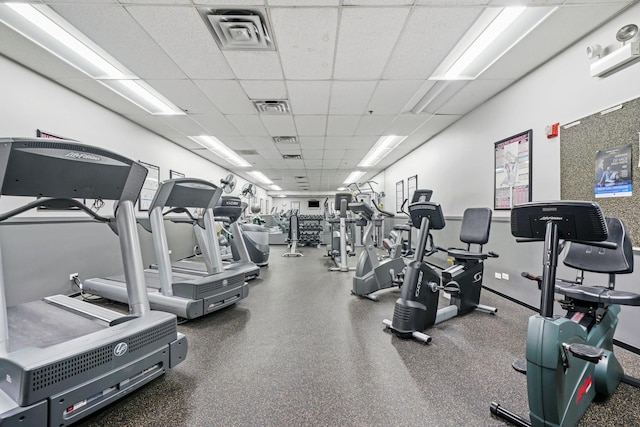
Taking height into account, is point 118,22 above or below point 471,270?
above

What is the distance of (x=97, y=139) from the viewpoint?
3.76 meters

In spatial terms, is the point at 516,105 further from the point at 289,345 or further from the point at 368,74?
the point at 289,345

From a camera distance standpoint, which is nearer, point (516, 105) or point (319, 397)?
point (319, 397)

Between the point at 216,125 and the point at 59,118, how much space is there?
2073mm

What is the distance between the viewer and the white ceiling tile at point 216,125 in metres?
4.32

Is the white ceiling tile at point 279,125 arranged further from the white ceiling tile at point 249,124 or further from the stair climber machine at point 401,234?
the stair climber machine at point 401,234

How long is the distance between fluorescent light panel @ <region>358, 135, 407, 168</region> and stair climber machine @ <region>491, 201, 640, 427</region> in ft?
14.8

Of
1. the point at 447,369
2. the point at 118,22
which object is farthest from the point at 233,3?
the point at 447,369

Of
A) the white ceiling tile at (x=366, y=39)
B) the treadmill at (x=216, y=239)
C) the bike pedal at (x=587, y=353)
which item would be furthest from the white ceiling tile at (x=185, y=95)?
the bike pedal at (x=587, y=353)

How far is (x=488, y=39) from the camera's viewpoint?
245cm

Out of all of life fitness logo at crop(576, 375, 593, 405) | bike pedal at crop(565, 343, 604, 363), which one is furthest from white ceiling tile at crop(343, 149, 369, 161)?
bike pedal at crop(565, 343, 604, 363)

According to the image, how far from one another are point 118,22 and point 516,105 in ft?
14.0

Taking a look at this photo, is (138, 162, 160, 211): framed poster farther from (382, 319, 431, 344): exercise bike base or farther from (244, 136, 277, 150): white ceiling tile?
(382, 319, 431, 344): exercise bike base

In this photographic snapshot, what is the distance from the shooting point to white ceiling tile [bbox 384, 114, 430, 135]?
4371 mm
